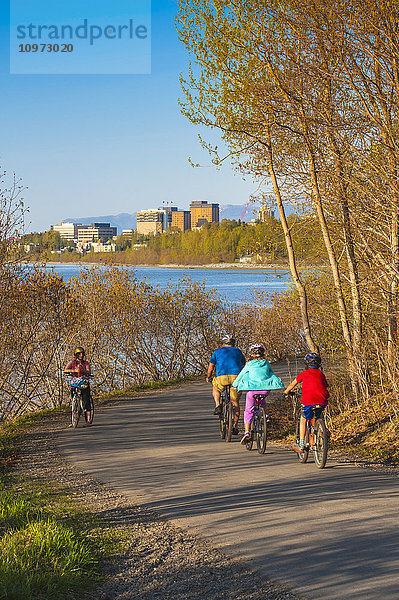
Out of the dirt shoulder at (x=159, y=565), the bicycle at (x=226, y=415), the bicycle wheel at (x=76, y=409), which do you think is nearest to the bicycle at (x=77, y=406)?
the bicycle wheel at (x=76, y=409)

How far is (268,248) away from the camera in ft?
48.8

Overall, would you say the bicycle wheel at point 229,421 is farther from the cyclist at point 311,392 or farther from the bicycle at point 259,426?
the cyclist at point 311,392

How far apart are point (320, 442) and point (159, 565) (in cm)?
421

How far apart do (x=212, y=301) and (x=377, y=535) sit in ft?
63.2

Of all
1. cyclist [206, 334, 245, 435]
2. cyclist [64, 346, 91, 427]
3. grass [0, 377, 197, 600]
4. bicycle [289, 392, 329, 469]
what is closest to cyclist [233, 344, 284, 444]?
bicycle [289, 392, 329, 469]

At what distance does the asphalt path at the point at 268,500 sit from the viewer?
5.46 m

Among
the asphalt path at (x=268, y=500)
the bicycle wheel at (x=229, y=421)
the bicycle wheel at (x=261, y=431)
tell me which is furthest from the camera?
the bicycle wheel at (x=229, y=421)

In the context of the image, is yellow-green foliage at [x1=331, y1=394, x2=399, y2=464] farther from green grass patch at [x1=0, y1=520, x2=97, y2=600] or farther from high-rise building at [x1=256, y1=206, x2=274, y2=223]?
green grass patch at [x1=0, y1=520, x2=97, y2=600]

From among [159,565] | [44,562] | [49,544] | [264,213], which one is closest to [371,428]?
[264,213]

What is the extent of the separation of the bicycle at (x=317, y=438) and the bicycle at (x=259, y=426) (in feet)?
1.93

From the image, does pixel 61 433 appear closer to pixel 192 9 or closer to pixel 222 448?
pixel 222 448

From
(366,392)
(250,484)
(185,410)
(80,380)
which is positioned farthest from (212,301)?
(250,484)

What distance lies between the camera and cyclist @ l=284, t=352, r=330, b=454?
9.69m

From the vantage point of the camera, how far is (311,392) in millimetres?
9703
